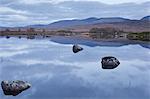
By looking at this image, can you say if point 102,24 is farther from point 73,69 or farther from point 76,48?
point 73,69

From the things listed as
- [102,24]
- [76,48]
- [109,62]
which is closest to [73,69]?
[76,48]

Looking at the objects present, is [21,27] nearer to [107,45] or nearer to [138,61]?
[107,45]

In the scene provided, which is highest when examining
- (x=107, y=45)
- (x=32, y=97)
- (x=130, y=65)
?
(x=107, y=45)

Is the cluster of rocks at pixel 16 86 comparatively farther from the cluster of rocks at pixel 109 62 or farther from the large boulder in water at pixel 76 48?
the large boulder in water at pixel 76 48

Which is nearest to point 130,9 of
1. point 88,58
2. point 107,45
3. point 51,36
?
point 107,45

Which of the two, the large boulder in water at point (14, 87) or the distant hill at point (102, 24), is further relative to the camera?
the distant hill at point (102, 24)

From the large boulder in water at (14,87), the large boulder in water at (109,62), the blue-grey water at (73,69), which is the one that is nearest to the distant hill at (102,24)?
the blue-grey water at (73,69)

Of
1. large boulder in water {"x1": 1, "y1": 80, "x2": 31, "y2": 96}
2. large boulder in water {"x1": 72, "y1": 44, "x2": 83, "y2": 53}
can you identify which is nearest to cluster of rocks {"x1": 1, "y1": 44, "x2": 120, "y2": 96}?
large boulder in water {"x1": 1, "y1": 80, "x2": 31, "y2": 96}
